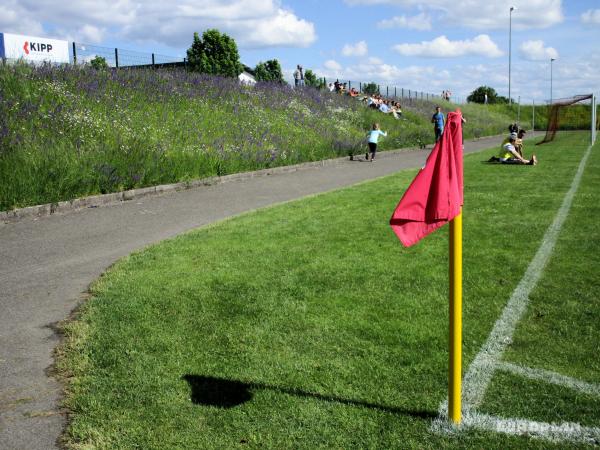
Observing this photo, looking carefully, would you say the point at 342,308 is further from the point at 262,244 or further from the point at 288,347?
the point at 262,244

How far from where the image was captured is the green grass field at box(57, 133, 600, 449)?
10.7ft

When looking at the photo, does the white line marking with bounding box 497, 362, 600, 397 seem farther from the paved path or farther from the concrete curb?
the concrete curb

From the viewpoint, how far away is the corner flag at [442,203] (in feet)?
9.64

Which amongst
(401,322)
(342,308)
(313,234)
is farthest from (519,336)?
(313,234)

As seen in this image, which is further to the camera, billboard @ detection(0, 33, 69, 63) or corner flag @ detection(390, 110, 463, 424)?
billboard @ detection(0, 33, 69, 63)

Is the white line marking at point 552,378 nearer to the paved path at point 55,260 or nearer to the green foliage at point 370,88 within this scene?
the paved path at point 55,260

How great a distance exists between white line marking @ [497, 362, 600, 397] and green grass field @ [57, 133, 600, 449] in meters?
0.08

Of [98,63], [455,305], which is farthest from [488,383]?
[98,63]

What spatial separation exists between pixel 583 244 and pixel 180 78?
19909mm

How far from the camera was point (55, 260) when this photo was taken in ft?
24.8

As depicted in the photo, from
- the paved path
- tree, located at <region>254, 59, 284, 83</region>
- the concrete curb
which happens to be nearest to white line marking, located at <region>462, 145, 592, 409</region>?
the paved path

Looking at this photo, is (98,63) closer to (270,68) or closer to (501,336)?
(501,336)

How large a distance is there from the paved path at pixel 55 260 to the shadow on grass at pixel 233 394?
0.79m

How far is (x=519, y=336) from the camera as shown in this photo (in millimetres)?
4473
